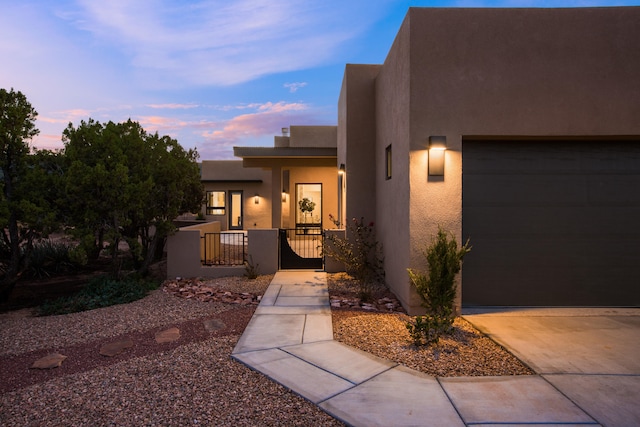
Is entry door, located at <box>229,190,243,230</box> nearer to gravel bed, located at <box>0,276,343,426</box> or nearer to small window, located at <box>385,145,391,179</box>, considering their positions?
small window, located at <box>385,145,391,179</box>

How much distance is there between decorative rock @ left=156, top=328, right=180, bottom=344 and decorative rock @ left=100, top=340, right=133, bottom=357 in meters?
0.33

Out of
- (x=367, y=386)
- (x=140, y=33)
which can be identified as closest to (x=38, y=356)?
(x=367, y=386)

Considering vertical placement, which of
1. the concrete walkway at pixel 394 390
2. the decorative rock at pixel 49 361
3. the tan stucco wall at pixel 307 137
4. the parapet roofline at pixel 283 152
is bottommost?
the decorative rock at pixel 49 361

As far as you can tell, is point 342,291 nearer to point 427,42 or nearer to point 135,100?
point 427,42

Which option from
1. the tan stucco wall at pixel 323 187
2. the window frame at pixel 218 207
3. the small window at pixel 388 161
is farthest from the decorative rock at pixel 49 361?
the window frame at pixel 218 207

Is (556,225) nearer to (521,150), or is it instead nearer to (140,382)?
(521,150)

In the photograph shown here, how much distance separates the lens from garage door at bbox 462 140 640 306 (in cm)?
579

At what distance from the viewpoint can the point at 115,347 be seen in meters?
4.49

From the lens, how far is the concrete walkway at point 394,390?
9.20ft

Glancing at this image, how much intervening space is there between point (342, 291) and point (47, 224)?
5.44 metres

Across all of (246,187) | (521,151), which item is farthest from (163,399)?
(246,187)

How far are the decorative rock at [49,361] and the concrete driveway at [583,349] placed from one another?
16.1ft

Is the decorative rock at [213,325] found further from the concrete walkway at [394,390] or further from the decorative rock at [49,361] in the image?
the decorative rock at [49,361]

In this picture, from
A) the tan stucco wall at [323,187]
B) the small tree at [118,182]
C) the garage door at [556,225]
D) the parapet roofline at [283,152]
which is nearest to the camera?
the garage door at [556,225]
